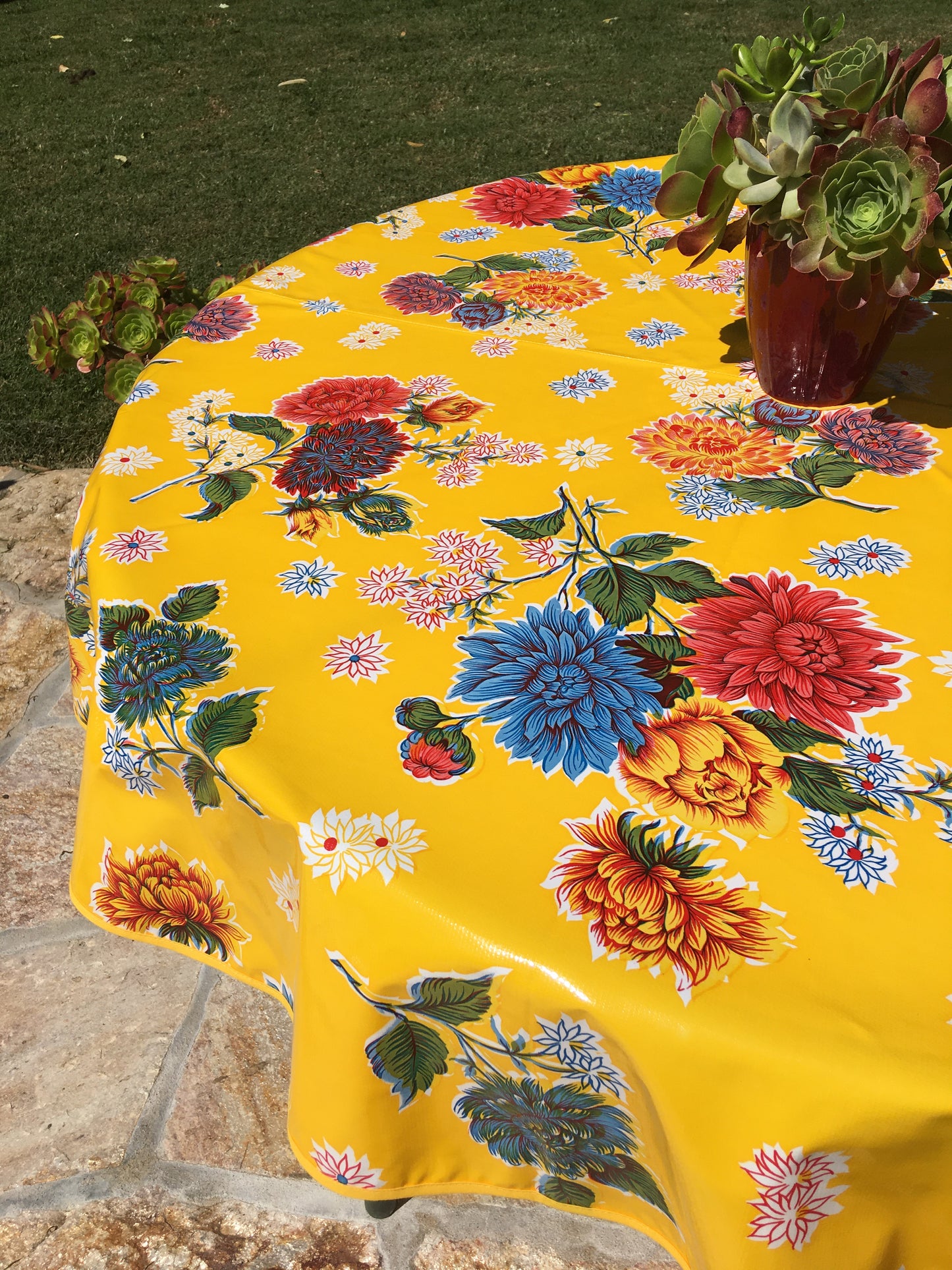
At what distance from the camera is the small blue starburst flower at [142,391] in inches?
A: 58.1

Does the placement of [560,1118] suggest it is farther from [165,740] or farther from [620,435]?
[620,435]

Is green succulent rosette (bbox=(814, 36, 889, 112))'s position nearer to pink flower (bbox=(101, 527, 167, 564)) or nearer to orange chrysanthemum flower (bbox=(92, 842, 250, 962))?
pink flower (bbox=(101, 527, 167, 564))

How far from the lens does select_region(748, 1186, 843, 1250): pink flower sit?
0.74 meters

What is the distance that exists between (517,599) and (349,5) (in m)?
8.44

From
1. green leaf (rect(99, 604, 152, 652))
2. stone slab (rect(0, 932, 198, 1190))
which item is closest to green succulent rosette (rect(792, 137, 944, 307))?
green leaf (rect(99, 604, 152, 652))

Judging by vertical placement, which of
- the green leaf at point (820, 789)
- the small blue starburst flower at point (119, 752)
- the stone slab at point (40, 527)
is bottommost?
the stone slab at point (40, 527)

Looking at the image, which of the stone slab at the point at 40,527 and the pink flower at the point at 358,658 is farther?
the stone slab at the point at 40,527

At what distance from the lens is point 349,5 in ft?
25.7

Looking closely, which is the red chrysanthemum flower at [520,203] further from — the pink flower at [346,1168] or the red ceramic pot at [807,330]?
the pink flower at [346,1168]

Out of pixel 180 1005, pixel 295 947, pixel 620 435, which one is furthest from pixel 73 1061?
pixel 620 435

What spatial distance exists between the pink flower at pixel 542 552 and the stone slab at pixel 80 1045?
1.14 meters

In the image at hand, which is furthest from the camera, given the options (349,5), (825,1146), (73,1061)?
(349,5)

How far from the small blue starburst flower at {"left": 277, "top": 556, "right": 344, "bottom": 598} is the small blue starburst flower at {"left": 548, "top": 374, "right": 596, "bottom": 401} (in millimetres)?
497

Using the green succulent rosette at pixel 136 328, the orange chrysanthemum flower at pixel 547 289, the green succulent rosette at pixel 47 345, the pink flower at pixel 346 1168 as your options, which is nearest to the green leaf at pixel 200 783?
the pink flower at pixel 346 1168
